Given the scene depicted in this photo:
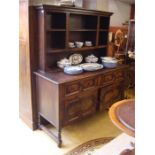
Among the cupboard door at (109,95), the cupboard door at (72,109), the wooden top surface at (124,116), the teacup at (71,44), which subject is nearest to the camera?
the wooden top surface at (124,116)

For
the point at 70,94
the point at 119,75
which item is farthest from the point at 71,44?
the point at 119,75

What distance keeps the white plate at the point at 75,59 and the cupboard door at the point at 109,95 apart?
0.55m

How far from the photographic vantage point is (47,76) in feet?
7.21

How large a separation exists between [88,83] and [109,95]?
0.58m

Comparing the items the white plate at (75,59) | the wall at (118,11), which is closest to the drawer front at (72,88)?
the white plate at (75,59)

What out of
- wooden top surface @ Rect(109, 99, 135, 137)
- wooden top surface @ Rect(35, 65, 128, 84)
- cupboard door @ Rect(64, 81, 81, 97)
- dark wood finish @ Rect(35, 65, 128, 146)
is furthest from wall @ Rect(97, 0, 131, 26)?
wooden top surface @ Rect(109, 99, 135, 137)

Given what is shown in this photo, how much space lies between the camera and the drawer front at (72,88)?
83.7 inches

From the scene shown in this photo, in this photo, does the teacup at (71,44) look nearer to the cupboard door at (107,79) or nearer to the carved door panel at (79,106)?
the cupboard door at (107,79)

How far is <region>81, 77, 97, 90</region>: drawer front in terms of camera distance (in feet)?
7.60

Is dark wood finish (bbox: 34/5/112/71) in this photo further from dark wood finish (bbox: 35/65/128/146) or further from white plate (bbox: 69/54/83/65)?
dark wood finish (bbox: 35/65/128/146)

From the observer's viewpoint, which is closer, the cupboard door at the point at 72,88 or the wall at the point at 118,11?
the cupboard door at the point at 72,88
